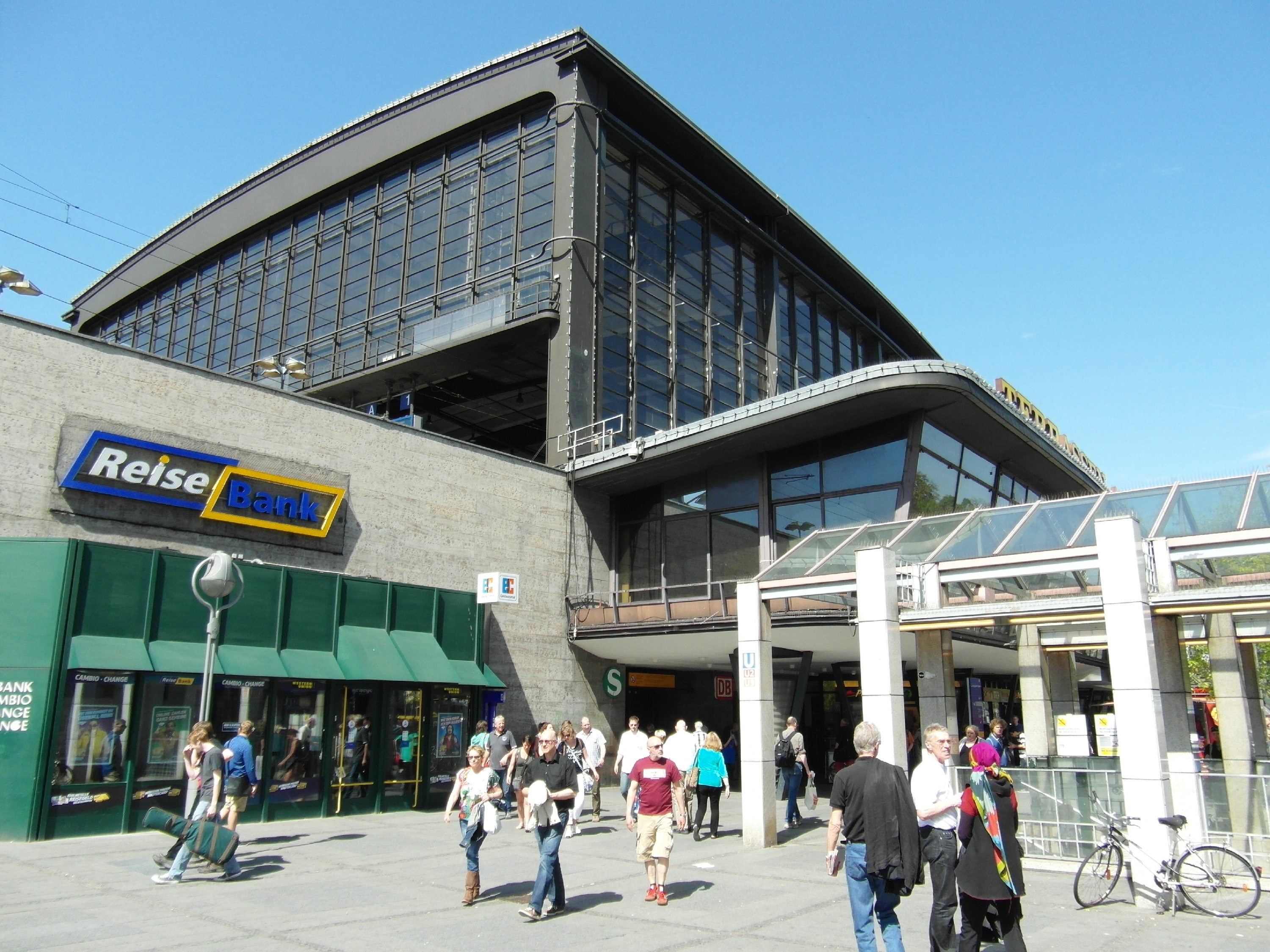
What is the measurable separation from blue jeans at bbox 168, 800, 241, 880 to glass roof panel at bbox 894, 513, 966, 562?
384 inches

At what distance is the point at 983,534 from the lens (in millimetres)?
13781

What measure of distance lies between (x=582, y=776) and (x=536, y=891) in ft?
25.9

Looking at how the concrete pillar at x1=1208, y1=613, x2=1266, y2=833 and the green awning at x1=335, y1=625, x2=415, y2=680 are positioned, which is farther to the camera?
the green awning at x1=335, y1=625, x2=415, y2=680

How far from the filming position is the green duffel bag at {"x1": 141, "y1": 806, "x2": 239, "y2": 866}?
10797 millimetres

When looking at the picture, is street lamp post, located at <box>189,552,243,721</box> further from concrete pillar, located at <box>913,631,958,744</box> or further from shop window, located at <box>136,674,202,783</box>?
concrete pillar, located at <box>913,631,958,744</box>

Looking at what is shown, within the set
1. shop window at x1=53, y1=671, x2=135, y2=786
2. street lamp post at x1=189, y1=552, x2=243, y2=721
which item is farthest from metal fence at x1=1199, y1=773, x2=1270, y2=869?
shop window at x1=53, y1=671, x2=135, y2=786

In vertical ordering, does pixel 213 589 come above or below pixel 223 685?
above

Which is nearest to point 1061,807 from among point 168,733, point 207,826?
point 207,826

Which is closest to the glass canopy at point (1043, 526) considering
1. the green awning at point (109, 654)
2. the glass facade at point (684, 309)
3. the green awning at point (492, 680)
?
the green awning at point (492, 680)

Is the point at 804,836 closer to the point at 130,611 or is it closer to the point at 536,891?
the point at 536,891

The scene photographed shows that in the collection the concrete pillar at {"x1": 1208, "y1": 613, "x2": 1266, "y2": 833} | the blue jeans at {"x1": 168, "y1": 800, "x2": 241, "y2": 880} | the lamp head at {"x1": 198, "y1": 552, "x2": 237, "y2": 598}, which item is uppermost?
the lamp head at {"x1": 198, "y1": 552, "x2": 237, "y2": 598}

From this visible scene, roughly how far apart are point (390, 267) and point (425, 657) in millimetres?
17785

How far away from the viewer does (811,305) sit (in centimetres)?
4053

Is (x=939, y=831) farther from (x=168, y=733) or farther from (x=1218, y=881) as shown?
(x=168, y=733)
